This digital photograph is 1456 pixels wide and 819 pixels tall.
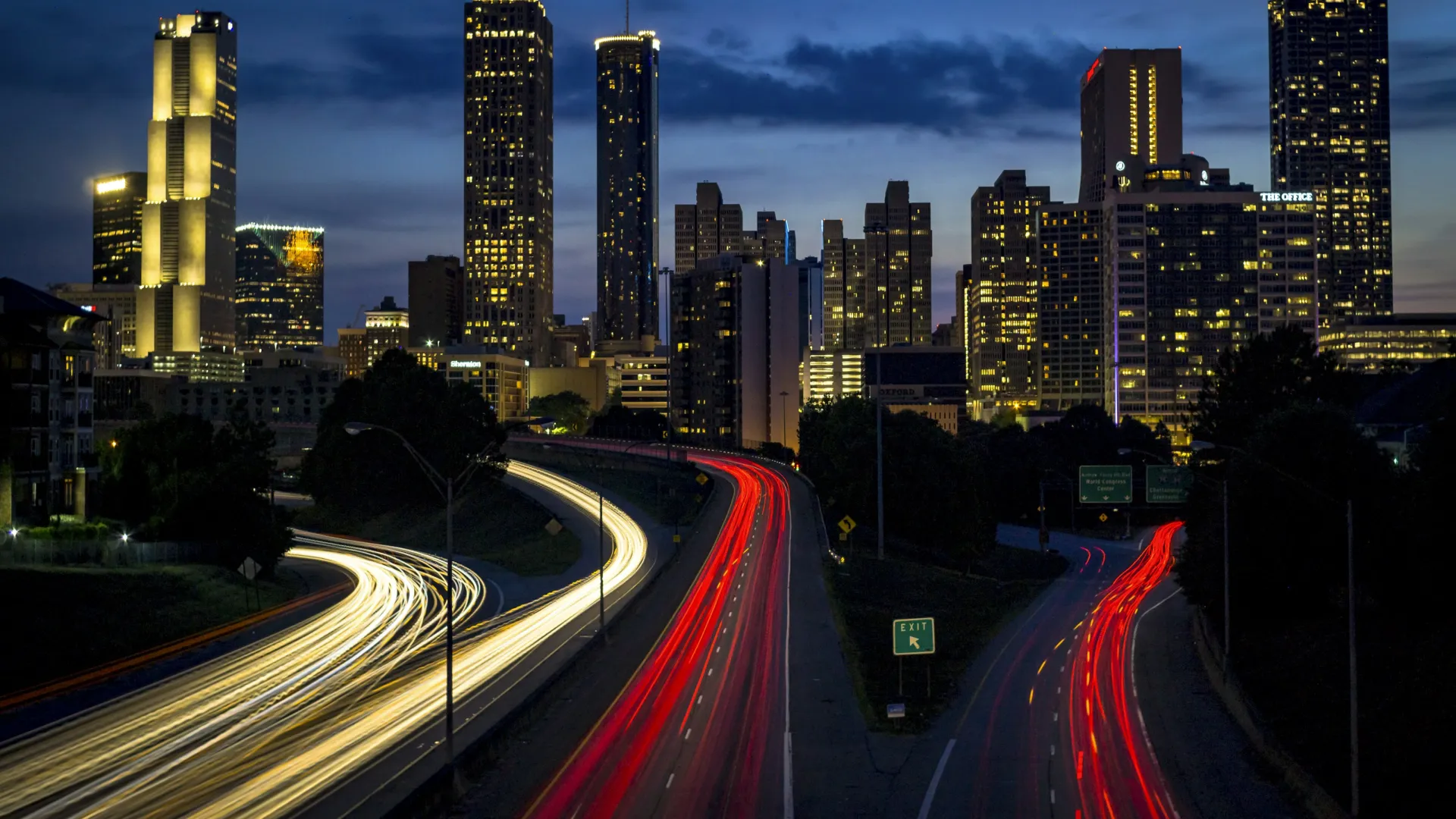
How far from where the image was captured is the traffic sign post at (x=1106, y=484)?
212 ft

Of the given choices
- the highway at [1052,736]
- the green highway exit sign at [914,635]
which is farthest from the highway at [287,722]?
the highway at [1052,736]

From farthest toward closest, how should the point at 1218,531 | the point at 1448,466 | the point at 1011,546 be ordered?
the point at 1011,546
the point at 1218,531
the point at 1448,466

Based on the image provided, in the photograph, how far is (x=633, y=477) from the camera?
397ft

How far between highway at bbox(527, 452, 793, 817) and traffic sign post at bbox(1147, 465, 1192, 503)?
1973 cm

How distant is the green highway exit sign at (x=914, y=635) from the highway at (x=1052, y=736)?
2.68m

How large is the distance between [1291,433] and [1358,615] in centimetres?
1241

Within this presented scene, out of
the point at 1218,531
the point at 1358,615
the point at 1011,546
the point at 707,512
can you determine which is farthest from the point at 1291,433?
the point at 1011,546

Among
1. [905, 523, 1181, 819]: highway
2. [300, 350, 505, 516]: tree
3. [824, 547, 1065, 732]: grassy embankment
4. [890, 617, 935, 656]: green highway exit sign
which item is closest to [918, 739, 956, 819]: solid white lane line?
[905, 523, 1181, 819]: highway

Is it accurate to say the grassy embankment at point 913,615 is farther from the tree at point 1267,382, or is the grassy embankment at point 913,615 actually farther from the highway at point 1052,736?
the tree at point 1267,382

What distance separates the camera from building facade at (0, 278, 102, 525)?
253ft

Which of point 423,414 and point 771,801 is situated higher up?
point 423,414

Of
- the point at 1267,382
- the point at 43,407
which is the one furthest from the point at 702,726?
the point at 1267,382

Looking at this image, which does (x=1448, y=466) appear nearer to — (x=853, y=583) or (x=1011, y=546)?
(x=853, y=583)

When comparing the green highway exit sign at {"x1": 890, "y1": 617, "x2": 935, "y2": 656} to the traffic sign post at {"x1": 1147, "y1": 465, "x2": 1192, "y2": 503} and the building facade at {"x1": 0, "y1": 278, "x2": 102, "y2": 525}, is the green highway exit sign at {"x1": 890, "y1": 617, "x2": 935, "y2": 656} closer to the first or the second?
the traffic sign post at {"x1": 1147, "y1": 465, "x2": 1192, "y2": 503}
